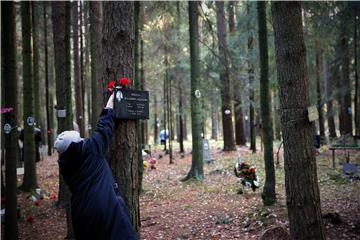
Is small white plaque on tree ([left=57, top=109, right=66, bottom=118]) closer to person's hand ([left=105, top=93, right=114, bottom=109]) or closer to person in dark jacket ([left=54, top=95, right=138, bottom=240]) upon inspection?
person's hand ([left=105, top=93, right=114, bottom=109])

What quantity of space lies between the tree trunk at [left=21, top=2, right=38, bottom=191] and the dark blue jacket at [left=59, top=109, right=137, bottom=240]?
824cm

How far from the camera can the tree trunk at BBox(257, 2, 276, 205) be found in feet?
26.1

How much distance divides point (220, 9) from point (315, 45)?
5.70 meters

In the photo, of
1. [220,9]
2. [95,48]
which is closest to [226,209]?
[95,48]

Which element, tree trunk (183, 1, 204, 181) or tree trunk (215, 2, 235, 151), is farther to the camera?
tree trunk (215, 2, 235, 151)

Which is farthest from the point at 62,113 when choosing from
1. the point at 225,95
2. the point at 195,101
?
the point at 225,95

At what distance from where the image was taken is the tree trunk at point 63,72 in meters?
7.81

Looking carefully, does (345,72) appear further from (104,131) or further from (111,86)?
(104,131)

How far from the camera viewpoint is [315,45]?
14375 mm

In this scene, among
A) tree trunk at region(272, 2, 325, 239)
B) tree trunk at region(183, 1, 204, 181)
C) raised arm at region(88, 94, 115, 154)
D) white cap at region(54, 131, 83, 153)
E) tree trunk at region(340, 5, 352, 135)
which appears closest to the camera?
white cap at region(54, 131, 83, 153)

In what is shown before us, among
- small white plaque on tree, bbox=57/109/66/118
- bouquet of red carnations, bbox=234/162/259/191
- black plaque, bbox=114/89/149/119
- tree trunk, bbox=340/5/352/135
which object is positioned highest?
tree trunk, bbox=340/5/352/135

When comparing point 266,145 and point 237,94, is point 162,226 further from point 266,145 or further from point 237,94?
Answer: point 237,94

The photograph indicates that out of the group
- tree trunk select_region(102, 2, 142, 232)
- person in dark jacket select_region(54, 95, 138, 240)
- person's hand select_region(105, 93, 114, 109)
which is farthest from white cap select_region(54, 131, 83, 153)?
tree trunk select_region(102, 2, 142, 232)

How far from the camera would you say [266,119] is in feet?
26.8
